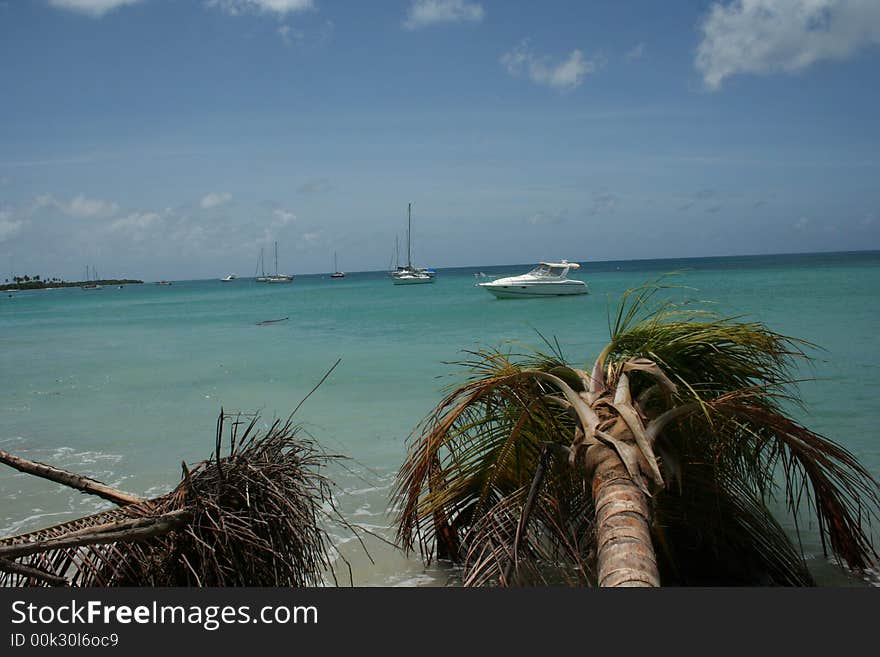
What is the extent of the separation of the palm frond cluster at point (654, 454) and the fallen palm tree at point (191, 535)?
3.22 feet

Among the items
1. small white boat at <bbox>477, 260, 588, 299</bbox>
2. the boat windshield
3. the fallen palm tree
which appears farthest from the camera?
the boat windshield

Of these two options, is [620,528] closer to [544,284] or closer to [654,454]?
[654,454]

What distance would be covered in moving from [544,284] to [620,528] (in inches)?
1768

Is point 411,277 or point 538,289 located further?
point 411,277

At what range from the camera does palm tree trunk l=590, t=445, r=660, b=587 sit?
243cm

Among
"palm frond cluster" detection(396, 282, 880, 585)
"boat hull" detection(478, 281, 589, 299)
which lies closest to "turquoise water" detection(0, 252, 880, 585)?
"palm frond cluster" detection(396, 282, 880, 585)

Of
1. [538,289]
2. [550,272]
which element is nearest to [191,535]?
[538,289]

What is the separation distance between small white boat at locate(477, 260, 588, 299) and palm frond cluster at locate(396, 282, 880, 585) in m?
42.8

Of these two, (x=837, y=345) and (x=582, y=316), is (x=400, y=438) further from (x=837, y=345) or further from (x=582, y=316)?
(x=582, y=316)

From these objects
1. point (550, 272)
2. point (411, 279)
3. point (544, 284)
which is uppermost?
point (550, 272)

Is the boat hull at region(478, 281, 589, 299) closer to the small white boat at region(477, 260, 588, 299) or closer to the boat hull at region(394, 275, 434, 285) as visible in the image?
the small white boat at region(477, 260, 588, 299)

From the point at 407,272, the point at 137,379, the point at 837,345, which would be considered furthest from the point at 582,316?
the point at 407,272

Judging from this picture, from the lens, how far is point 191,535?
2.30 metres

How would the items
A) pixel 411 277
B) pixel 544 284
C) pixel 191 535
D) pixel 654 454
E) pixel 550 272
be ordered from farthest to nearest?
pixel 411 277
pixel 550 272
pixel 544 284
pixel 654 454
pixel 191 535
